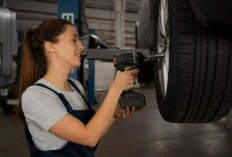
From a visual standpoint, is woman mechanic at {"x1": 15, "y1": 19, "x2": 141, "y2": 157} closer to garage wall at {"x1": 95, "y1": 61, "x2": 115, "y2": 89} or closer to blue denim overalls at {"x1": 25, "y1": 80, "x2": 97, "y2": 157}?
blue denim overalls at {"x1": 25, "y1": 80, "x2": 97, "y2": 157}

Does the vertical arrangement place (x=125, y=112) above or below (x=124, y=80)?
below

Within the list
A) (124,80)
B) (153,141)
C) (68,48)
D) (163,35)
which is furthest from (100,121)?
(153,141)

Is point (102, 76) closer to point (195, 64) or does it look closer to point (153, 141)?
point (153, 141)

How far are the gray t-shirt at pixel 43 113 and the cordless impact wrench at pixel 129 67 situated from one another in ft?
1.00

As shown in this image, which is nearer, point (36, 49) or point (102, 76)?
point (36, 49)

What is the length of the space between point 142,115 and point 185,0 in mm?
2994

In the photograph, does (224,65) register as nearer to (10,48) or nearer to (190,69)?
(190,69)

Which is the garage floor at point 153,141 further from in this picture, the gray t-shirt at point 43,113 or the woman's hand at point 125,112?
the gray t-shirt at point 43,113

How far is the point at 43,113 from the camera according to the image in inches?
29.3

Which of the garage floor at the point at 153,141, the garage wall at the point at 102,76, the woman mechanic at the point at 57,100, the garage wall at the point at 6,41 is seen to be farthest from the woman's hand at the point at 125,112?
the garage wall at the point at 102,76

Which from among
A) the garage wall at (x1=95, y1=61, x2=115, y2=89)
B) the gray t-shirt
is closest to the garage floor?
the gray t-shirt

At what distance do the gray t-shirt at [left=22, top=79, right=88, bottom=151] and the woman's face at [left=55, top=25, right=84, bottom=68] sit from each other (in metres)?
0.13

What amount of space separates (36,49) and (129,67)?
48 cm

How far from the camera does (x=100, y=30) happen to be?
31.0 ft
